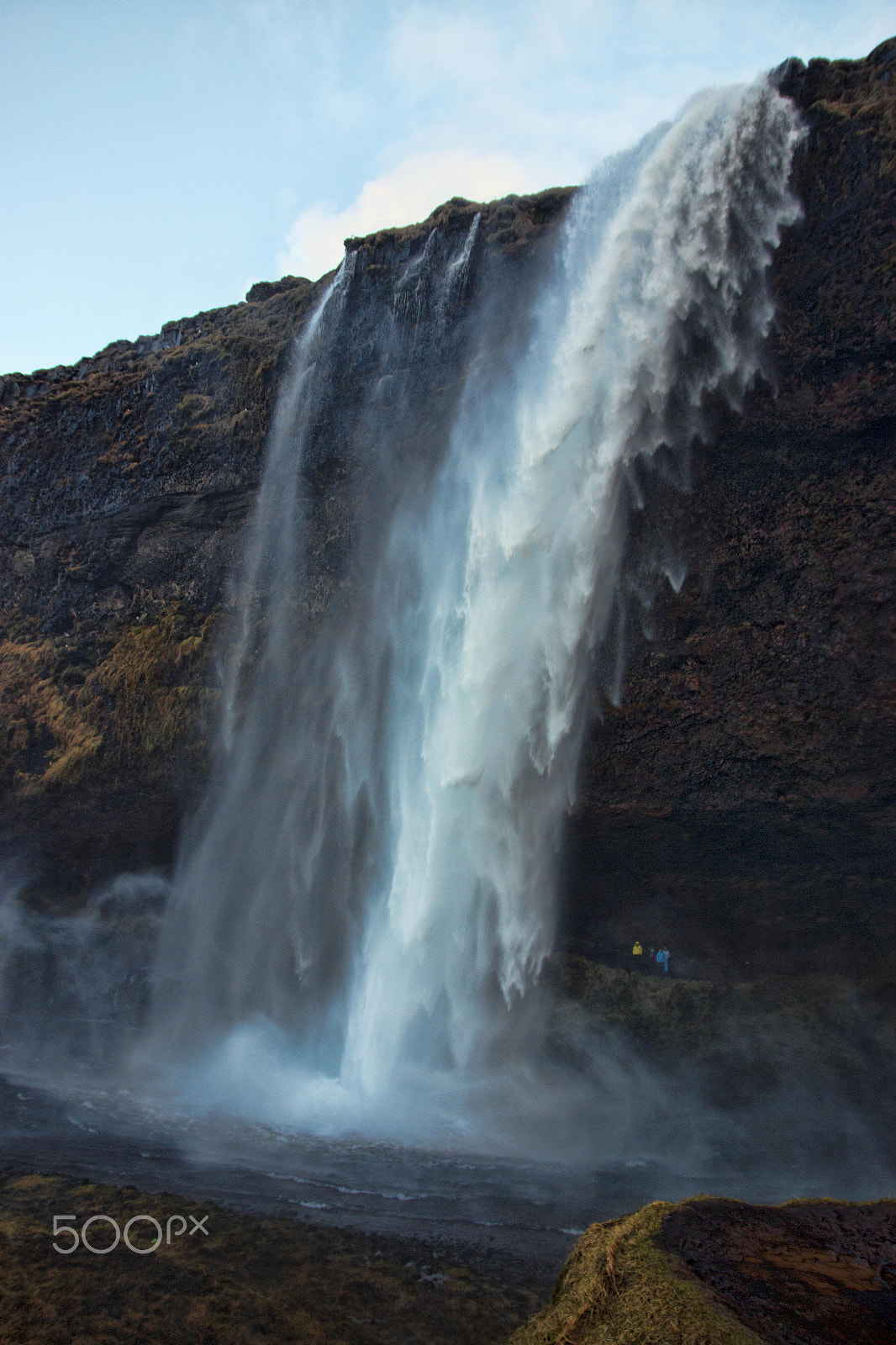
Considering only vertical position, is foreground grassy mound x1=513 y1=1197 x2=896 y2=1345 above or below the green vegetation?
below

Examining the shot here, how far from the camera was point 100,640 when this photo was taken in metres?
20.6

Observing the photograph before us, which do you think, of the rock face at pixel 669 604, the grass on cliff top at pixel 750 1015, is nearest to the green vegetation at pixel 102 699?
the rock face at pixel 669 604

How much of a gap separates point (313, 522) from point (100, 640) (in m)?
6.66

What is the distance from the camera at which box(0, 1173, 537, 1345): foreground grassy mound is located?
691 cm

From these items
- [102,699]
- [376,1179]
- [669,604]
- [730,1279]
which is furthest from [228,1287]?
[102,699]

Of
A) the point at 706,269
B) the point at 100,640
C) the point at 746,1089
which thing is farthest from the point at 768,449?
the point at 100,640

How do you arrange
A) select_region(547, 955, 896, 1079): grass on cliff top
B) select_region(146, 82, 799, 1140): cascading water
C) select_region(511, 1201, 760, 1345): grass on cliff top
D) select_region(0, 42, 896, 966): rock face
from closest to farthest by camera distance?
select_region(511, 1201, 760, 1345): grass on cliff top, select_region(0, 42, 896, 966): rock face, select_region(146, 82, 799, 1140): cascading water, select_region(547, 955, 896, 1079): grass on cliff top

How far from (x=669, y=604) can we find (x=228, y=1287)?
1131 cm

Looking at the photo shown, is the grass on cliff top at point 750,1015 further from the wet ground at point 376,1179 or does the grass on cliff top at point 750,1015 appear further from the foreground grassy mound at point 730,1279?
the foreground grassy mound at point 730,1279

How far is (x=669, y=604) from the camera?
566 inches

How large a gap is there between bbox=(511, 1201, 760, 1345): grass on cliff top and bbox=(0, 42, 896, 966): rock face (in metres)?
10.0

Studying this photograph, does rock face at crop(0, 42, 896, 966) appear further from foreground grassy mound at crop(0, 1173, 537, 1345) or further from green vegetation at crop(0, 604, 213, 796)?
foreground grassy mound at crop(0, 1173, 537, 1345)

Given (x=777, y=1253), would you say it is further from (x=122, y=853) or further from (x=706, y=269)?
(x=122, y=853)

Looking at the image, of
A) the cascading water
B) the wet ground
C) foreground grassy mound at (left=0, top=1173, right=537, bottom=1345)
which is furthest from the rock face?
foreground grassy mound at (left=0, top=1173, right=537, bottom=1345)
